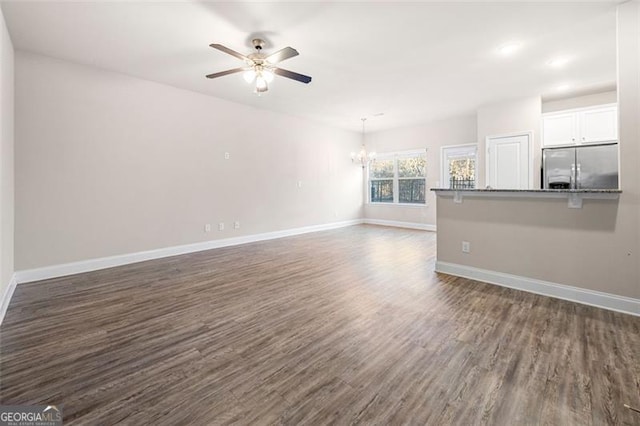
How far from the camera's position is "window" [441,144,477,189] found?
6.91 m

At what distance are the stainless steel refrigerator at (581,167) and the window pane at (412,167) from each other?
2927 mm

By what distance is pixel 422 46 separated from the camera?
3.52 meters

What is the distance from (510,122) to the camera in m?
5.82

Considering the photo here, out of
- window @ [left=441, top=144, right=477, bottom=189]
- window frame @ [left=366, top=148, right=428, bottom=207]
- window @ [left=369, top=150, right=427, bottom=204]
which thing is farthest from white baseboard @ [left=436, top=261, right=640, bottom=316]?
window @ [left=369, top=150, right=427, bottom=204]

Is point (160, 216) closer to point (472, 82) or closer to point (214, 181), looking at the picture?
point (214, 181)

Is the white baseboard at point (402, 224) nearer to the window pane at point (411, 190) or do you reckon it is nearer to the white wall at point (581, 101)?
the window pane at point (411, 190)

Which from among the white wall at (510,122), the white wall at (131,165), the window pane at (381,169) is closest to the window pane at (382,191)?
the window pane at (381,169)

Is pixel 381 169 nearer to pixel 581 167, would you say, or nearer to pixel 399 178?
pixel 399 178

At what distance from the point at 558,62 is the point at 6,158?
724 centimetres

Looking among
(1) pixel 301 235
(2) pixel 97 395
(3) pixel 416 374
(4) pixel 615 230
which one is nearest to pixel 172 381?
(2) pixel 97 395

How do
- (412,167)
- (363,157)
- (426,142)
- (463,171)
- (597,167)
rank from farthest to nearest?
(412,167), (363,157), (426,142), (463,171), (597,167)

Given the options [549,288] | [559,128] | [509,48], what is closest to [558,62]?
[509,48]

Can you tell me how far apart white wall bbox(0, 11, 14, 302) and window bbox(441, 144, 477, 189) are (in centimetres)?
765

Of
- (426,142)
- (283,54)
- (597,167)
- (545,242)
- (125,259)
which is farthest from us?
(426,142)
